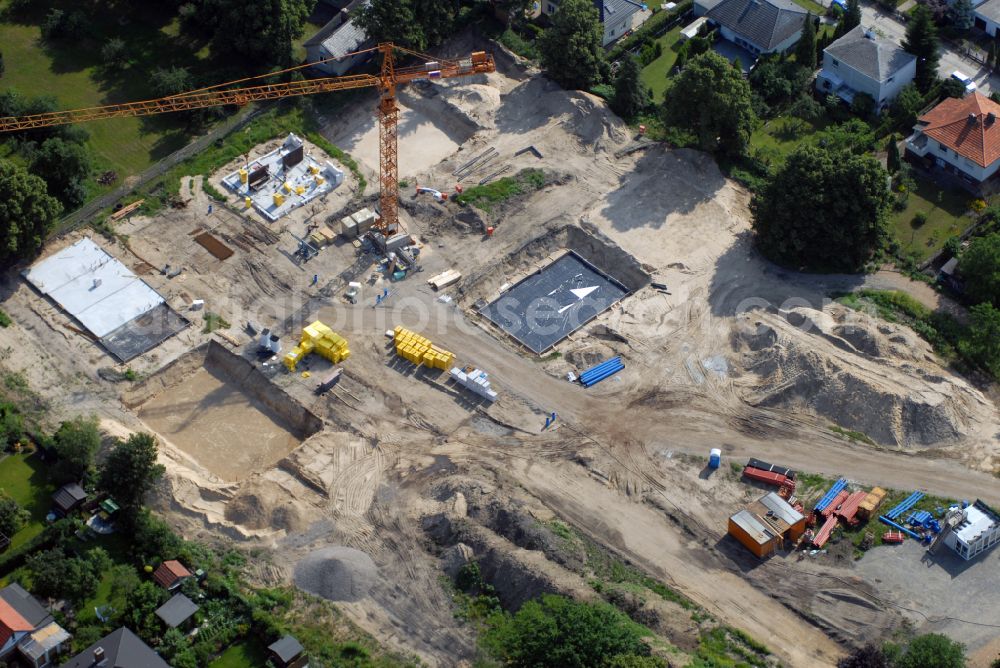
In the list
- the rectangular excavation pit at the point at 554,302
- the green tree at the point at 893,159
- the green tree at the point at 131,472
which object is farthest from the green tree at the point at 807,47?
the green tree at the point at 131,472

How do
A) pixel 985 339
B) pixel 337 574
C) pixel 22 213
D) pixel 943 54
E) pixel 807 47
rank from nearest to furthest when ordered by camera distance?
pixel 337 574, pixel 985 339, pixel 22 213, pixel 807 47, pixel 943 54

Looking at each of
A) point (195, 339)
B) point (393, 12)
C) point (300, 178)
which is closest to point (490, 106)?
point (393, 12)

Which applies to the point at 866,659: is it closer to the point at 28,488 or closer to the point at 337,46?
the point at 28,488

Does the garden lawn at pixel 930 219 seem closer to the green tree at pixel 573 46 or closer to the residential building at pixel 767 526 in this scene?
the residential building at pixel 767 526

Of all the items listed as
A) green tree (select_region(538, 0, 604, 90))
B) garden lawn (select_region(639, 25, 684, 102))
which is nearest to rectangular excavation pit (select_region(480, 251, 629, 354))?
green tree (select_region(538, 0, 604, 90))

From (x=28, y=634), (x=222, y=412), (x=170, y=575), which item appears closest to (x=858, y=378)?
(x=222, y=412)

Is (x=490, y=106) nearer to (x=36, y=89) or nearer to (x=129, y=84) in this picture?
(x=129, y=84)
